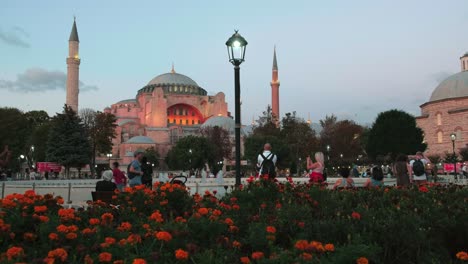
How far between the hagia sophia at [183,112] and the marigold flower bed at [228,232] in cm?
5122

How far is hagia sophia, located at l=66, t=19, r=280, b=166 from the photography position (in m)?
68.8

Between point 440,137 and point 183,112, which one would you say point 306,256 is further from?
point 183,112

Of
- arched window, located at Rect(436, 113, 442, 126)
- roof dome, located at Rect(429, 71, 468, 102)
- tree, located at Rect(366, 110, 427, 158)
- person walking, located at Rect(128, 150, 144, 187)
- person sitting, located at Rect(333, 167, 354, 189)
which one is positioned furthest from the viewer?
roof dome, located at Rect(429, 71, 468, 102)

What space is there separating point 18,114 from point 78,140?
1307 cm

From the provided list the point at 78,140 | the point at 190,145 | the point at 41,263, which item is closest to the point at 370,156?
the point at 190,145

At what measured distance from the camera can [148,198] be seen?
19.0 ft

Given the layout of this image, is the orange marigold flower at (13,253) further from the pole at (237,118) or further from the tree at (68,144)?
the tree at (68,144)

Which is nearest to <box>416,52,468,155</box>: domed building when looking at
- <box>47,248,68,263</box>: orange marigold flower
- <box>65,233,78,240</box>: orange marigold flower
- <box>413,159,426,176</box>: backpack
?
<box>413,159,426,176</box>: backpack

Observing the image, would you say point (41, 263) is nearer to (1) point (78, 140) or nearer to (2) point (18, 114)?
(1) point (78, 140)

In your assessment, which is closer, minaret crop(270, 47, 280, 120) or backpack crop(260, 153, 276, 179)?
backpack crop(260, 153, 276, 179)

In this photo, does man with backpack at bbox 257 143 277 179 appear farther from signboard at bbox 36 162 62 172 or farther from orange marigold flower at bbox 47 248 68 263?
signboard at bbox 36 162 62 172

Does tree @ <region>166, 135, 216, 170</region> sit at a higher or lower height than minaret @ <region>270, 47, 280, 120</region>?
lower

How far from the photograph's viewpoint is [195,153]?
5506cm

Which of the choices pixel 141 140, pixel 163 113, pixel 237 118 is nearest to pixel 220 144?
pixel 141 140
